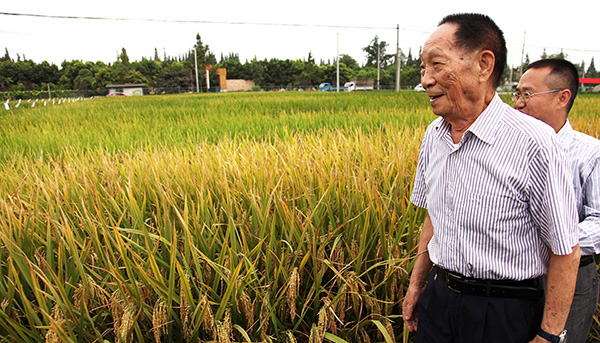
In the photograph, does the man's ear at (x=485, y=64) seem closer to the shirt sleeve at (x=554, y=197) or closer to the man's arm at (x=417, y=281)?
the shirt sleeve at (x=554, y=197)

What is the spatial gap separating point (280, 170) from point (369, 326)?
109 cm

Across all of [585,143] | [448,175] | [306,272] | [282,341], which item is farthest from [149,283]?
[585,143]

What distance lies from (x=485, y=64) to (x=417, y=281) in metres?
0.68

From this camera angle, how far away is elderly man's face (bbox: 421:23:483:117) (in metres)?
0.87

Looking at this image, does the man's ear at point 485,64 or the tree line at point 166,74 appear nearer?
the man's ear at point 485,64

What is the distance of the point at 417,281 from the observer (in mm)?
1181

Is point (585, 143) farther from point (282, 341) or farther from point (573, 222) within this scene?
point (282, 341)

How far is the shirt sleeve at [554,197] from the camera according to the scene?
2.65 ft

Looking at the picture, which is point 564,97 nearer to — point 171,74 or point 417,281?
point 417,281

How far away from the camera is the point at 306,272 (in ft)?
4.98

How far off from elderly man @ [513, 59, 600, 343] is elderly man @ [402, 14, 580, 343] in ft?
0.43

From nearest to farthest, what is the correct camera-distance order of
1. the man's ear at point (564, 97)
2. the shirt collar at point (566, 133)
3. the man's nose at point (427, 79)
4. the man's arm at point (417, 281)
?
the man's nose at point (427, 79)
the man's arm at point (417, 281)
the shirt collar at point (566, 133)
the man's ear at point (564, 97)

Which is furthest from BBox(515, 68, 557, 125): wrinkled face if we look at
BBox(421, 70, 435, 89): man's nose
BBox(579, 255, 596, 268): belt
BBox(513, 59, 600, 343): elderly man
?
BBox(421, 70, 435, 89): man's nose

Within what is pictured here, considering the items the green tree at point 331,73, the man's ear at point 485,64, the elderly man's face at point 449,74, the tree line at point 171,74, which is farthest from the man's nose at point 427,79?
the green tree at point 331,73
